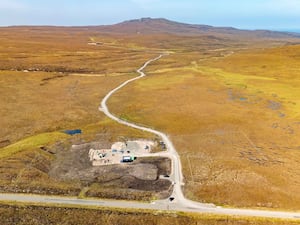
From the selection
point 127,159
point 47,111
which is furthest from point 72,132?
point 127,159

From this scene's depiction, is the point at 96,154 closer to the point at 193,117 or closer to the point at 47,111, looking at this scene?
the point at 193,117

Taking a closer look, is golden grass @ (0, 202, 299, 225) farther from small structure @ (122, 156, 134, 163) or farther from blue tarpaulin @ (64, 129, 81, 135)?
blue tarpaulin @ (64, 129, 81, 135)

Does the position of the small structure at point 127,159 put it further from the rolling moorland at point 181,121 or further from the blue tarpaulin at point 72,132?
the blue tarpaulin at point 72,132

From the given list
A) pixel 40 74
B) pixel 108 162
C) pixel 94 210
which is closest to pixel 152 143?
pixel 108 162

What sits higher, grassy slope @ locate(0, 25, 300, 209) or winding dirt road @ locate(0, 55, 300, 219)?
grassy slope @ locate(0, 25, 300, 209)

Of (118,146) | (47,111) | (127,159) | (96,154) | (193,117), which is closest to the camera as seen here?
(127,159)

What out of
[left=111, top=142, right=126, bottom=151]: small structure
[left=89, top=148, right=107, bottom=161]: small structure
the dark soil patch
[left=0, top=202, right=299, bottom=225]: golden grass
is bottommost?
[left=0, top=202, right=299, bottom=225]: golden grass

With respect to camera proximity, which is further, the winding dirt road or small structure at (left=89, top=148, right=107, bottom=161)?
small structure at (left=89, top=148, right=107, bottom=161)

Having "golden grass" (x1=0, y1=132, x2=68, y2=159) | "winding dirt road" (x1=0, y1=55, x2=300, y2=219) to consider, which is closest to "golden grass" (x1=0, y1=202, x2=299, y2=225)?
"winding dirt road" (x1=0, y1=55, x2=300, y2=219)
